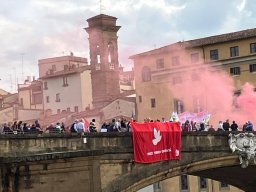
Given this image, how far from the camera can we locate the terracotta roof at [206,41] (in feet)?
205

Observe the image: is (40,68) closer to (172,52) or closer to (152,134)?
(172,52)

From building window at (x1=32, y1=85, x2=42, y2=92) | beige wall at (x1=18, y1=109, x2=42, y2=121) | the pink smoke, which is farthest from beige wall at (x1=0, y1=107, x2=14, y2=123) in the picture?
the pink smoke

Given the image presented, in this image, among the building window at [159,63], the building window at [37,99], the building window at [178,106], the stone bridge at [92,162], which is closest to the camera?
the stone bridge at [92,162]

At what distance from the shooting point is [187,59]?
66000mm

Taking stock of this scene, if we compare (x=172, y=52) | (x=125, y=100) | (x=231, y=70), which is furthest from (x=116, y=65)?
(x=231, y=70)

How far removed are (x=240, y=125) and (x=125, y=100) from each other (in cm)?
2069

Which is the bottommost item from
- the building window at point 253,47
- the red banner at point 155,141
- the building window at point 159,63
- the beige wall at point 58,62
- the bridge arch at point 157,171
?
the bridge arch at point 157,171

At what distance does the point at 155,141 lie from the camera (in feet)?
120

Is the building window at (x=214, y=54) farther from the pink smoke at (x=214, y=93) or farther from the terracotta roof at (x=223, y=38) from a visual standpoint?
the terracotta roof at (x=223, y=38)

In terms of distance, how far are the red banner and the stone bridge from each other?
376 millimetres

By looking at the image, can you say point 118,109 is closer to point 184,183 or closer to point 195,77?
point 195,77

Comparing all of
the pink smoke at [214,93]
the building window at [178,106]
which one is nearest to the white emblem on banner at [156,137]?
the pink smoke at [214,93]

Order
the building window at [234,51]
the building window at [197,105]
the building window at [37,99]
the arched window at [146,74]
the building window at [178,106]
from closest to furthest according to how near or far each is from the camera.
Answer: the building window at [197,105], the building window at [234,51], the building window at [178,106], the arched window at [146,74], the building window at [37,99]

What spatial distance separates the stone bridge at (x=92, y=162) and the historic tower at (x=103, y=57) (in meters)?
33.7
